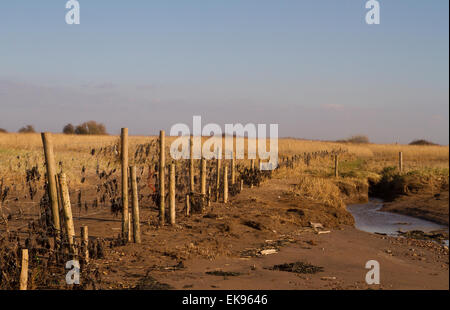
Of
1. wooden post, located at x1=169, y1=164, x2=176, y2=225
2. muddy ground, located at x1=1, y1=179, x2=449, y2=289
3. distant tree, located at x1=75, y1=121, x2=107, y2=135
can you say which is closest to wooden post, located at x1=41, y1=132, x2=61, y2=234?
muddy ground, located at x1=1, y1=179, x2=449, y2=289

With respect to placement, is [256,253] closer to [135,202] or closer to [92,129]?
[135,202]

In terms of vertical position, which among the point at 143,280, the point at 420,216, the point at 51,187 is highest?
the point at 51,187

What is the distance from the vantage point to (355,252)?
9.47 m

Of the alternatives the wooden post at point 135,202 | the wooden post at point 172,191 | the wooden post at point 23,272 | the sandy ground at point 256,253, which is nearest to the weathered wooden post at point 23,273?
the wooden post at point 23,272

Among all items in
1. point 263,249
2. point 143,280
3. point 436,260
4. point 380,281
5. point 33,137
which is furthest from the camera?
point 33,137

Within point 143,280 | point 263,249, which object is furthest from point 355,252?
point 143,280

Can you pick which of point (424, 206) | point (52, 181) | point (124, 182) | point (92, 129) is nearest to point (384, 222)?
point (424, 206)

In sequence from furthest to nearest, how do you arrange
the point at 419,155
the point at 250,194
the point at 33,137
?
1. the point at 419,155
2. the point at 33,137
3. the point at 250,194

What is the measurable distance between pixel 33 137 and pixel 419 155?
31164 mm

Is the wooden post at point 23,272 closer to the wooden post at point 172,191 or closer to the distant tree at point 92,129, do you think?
the wooden post at point 172,191

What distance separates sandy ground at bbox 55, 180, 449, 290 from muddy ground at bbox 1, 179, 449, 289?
1cm

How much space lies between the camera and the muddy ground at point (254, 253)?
6754 mm

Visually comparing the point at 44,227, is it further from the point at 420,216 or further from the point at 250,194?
the point at 420,216

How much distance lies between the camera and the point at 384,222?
15664 millimetres
